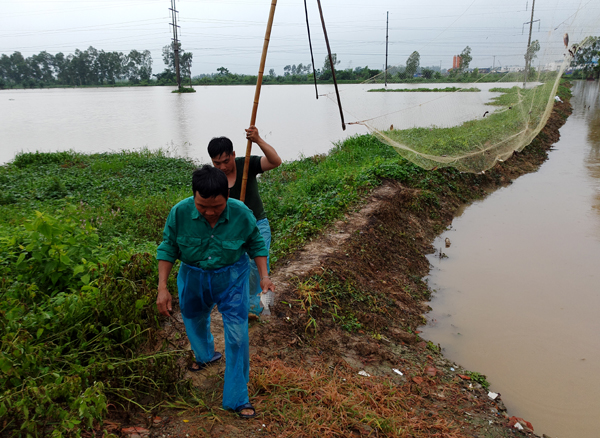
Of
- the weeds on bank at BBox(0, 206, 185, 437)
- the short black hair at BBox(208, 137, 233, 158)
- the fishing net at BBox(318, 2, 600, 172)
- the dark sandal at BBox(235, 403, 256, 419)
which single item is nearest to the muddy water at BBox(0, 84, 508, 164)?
the fishing net at BBox(318, 2, 600, 172)

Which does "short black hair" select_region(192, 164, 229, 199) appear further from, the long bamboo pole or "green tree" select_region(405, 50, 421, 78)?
"green tree" select_region(405, 50, 421, 78)

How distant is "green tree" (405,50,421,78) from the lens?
280 inches

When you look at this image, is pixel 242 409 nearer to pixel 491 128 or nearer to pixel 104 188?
pixel 104 188

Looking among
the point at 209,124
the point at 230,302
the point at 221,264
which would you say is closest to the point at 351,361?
the point at 230,302

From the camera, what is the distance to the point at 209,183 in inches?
69.1

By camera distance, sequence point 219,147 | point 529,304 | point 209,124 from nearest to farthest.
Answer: point 219,147, point 529,304, point 209,124

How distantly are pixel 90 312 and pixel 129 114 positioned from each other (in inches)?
694

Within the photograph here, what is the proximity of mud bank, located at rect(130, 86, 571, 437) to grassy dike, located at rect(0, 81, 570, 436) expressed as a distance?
0.01m

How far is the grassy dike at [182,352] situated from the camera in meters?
1.95

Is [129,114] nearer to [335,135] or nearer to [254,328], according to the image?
[335,135]

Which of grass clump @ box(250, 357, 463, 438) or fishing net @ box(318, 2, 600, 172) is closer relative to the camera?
grass clump @ box(250, 357, 463, 438)

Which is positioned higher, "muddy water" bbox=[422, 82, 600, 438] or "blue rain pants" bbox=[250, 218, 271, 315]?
"blue rain pants" bbox=[250, 218, 271, 315]

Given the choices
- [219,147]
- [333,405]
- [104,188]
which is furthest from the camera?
[104,188]

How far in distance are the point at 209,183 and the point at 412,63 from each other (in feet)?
21.8
